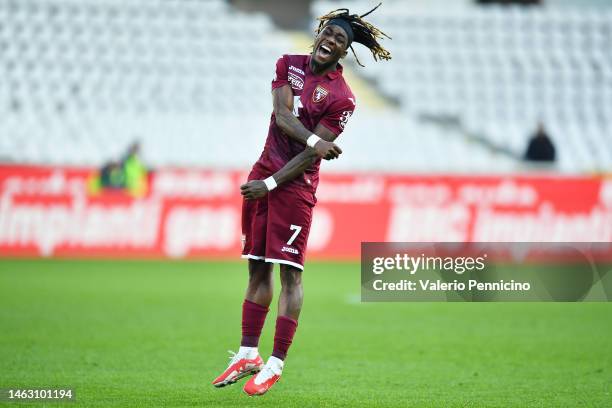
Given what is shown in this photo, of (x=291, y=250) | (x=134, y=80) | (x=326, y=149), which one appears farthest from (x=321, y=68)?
(x=134, y=80)

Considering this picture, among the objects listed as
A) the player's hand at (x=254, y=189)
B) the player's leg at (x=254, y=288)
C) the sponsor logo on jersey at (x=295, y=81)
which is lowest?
the player's leg at (x=254, y=288)

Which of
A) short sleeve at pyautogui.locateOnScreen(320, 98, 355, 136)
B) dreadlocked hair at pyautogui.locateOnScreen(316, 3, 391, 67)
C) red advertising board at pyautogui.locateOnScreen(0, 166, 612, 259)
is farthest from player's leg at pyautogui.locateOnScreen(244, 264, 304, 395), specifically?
red advertising board at pyautogui.locateOnScreen(0, 166, 612, 259)

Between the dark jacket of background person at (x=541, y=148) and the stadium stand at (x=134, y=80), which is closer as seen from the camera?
the dark jacket of background person at (x=541, y=148)

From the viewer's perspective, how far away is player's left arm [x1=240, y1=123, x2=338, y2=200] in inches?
277

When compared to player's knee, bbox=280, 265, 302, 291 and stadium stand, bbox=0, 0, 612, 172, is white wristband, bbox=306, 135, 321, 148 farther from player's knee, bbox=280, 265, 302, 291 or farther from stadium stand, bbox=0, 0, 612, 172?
stadium stand, bbox=0, 0, 612, 172

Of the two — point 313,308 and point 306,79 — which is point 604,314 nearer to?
point 313,308

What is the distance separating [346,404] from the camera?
6.79 meters

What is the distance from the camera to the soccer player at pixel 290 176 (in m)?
7.07

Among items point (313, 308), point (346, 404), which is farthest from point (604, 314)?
point (346, 404)

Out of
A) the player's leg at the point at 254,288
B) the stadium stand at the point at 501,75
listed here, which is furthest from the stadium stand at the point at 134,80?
the player's leg at the point at 254,288

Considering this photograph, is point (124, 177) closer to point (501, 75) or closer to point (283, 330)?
point (501, 75)

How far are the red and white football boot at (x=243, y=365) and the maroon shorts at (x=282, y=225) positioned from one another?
0.64 m

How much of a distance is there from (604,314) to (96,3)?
16.1 metres

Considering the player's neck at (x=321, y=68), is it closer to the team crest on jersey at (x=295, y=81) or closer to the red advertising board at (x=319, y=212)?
the team crest on jersey at (x=295, y=81)
